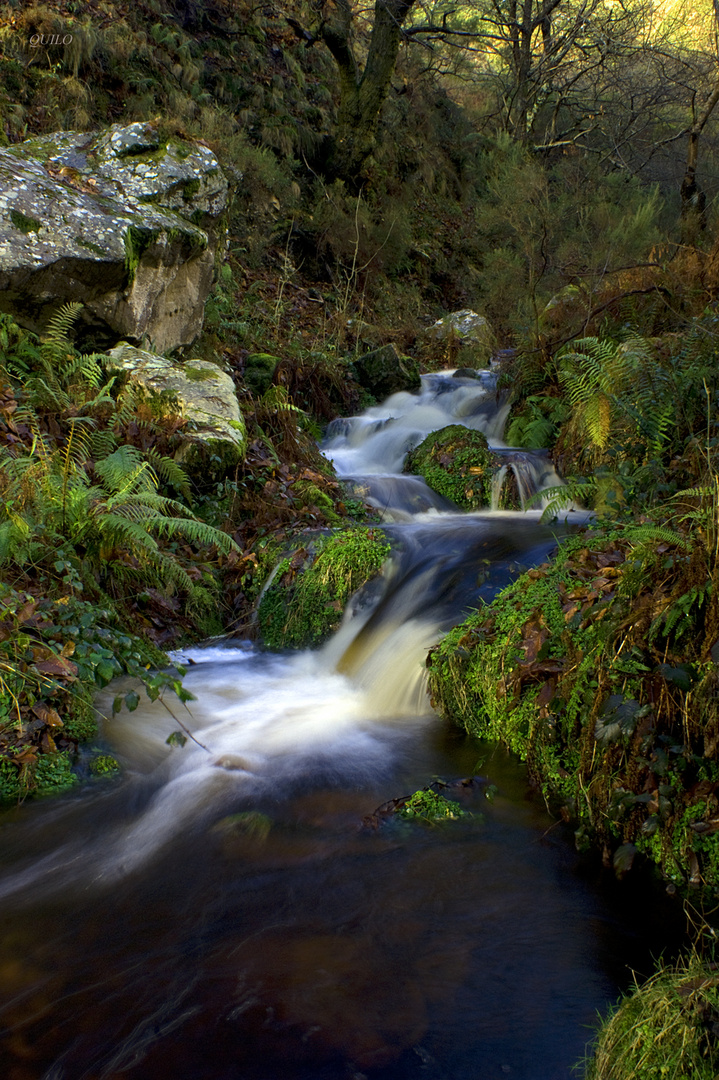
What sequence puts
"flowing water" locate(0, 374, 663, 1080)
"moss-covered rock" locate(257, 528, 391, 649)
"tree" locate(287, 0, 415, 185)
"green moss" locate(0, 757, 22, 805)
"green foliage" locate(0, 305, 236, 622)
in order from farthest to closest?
"tree" locate(287, 0, 415, 185) < "moss-covered rock" locate(257, 528, 391, 649) < "green foliage" locate(0, 305, 236, 622) < "green moss" locate(0, 757, 22, 805) < "flowing water" locate(0, 374, 663, 1080)

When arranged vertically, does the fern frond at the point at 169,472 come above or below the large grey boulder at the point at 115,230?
below

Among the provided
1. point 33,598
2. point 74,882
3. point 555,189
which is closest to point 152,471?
point 33,598

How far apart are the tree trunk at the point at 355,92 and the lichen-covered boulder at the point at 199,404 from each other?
10.2m

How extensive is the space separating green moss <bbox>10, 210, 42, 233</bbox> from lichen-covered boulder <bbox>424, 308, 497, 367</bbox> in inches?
305

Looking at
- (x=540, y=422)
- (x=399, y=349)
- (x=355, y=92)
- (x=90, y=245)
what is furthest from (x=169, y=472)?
(x=355, y=92)

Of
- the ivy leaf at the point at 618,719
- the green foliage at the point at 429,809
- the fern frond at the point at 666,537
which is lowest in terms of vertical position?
the green foliage at the point at 429,809

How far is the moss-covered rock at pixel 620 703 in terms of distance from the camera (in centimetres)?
285

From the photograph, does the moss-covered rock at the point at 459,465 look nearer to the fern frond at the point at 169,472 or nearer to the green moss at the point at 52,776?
the fern frond at the point at 169,472

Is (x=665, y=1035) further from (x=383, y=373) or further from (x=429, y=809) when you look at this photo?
(x=383, y=373)

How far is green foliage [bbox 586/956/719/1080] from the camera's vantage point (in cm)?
197

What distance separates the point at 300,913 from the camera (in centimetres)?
300

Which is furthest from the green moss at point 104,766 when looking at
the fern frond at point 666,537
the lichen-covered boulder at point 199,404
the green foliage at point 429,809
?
the lichen-covered boulder at point 199,404

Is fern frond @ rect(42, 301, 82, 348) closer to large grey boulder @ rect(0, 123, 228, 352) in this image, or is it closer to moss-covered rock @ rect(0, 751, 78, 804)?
large grey boulder @ rect(0, 123, 228, 352)

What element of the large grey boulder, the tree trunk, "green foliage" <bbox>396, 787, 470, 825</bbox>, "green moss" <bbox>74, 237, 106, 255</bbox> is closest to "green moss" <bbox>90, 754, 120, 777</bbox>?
"green foliage" <bbox>396, 787, 470, 825</bbox>
